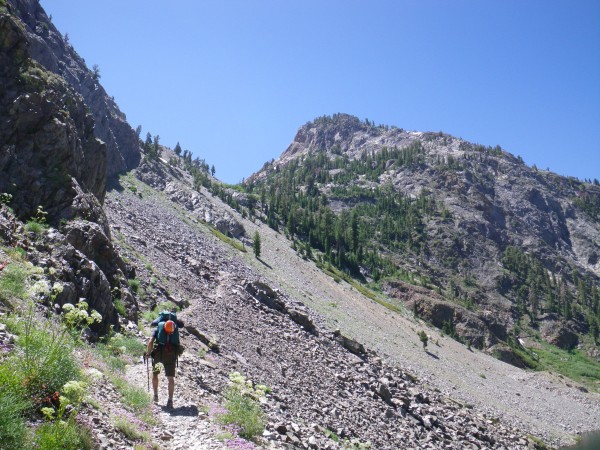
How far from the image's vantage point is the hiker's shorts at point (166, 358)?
994 centimetres

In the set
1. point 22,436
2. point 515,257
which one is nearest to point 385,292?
point 515,257

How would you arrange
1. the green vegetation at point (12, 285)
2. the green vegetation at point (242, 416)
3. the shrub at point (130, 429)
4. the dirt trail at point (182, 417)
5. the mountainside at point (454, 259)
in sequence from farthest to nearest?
the mountainside at point (454, 259)
the green vegetation at point (242, 416)
the green vegetation at point (12, 285)
the dirt trail at point (182, 417)
the shrub at point (130, 429)

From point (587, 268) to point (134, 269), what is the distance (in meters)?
228

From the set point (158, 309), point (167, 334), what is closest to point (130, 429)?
point (167, 334)

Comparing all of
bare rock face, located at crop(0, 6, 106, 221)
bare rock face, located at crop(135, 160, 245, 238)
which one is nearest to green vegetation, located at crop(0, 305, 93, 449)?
bare rock face, located at crop(0, 6, 106, 221)

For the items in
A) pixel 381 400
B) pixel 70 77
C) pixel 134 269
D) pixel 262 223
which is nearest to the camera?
pixel 134 269

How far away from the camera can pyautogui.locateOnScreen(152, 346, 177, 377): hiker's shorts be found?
9938mm

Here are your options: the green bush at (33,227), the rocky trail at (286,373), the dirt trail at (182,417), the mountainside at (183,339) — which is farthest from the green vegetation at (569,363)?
the green bush at (33,227)

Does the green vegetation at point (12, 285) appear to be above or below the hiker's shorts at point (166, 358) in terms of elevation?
above

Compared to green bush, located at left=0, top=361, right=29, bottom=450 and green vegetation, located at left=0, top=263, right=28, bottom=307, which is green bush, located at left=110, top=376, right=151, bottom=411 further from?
green bush, located at left=0, top=361, right=29, bottom=450

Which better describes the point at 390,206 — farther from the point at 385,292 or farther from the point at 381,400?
the point at 381,400

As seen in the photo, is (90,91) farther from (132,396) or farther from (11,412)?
(11,412)

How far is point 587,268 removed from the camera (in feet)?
645

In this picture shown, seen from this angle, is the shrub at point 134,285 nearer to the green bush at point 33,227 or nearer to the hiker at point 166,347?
the green bush at point 33,227
